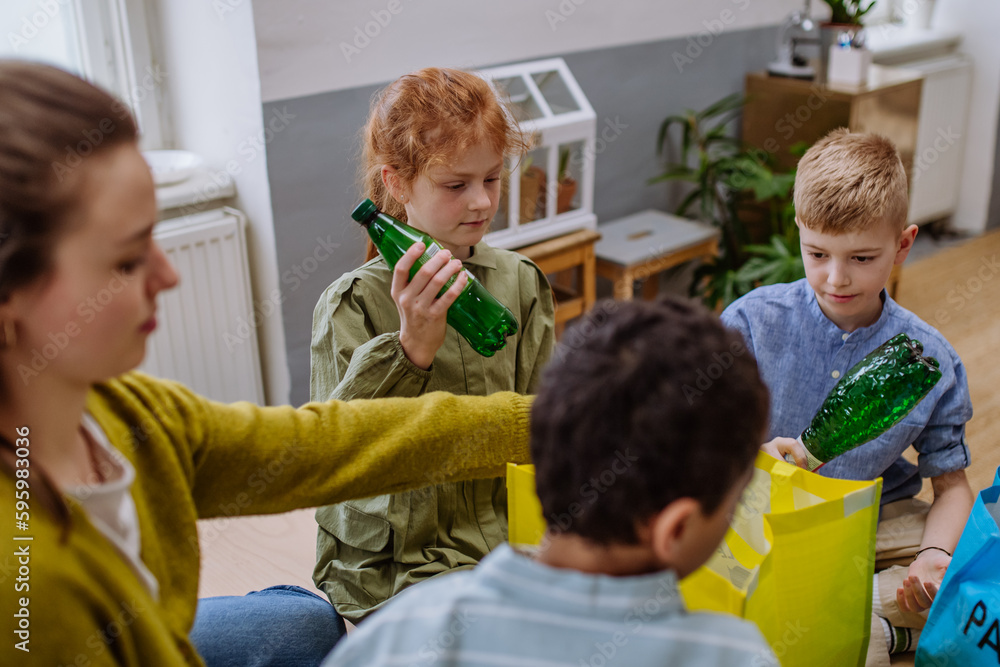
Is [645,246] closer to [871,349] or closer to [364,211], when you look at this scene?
[871,349]

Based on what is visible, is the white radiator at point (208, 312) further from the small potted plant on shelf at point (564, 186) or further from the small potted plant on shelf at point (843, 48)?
the small potted plant on shelf at point (843, 48)

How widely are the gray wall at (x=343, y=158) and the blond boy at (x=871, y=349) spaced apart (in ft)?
3.34

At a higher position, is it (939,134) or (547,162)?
(547,162)

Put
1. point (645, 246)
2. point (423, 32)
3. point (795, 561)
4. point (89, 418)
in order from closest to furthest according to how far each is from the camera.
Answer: point (89, 418)
point (795, 561)
point (423, 32)
point (645, 246)

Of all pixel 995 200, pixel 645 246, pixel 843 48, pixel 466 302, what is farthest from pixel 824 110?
pixel 466 302

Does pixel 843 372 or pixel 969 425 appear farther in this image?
pixel 969 425

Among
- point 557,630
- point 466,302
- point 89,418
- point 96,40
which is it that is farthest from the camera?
point 96,40

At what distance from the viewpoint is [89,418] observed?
2.54 feet

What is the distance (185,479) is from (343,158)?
1555mm

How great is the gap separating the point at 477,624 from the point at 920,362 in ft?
2.26

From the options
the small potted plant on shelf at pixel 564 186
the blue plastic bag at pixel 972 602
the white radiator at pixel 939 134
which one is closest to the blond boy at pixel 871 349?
the blue plastic bag at pixel 972 602

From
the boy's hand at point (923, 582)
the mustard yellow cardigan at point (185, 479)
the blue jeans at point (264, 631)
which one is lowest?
the boy's hand at point (923, 582)

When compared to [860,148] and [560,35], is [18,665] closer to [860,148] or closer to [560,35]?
[860,148]

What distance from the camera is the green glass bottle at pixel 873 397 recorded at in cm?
109
